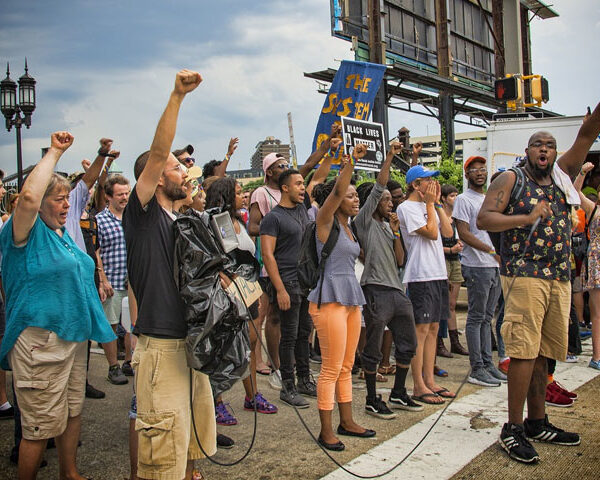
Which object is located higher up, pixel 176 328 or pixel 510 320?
pixel 176 328

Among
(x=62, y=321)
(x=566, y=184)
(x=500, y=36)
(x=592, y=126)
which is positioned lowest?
(x=62, y=321)

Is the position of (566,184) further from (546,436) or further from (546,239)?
(546,436)

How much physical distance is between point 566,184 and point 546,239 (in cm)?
A: 46

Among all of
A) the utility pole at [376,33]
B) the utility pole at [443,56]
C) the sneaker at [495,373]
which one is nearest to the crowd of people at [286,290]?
the sneaker at [495,373]

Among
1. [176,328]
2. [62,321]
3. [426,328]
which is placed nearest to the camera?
[176,328]

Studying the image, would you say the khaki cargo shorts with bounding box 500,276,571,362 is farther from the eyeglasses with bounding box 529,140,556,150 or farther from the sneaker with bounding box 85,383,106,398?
the sneaker with bounding box 85,383,106,398

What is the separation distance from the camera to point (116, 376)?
609cm

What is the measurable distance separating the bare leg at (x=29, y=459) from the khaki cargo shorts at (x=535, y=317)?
308 centimetres

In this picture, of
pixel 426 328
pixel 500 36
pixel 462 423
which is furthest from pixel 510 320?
pixel 500 36

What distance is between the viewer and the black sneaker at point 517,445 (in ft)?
13.2

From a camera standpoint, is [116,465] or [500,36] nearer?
[116,465]

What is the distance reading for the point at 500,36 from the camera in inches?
1010

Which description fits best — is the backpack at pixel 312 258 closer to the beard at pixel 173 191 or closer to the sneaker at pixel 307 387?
the sneaker at pixel 307 387

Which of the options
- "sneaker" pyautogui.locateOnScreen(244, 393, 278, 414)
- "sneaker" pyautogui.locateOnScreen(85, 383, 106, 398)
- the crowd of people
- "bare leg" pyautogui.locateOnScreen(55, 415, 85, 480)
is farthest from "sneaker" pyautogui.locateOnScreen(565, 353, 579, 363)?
"bare leg" pyautogui.locateOnScreen(55, 415, 85, 480)
